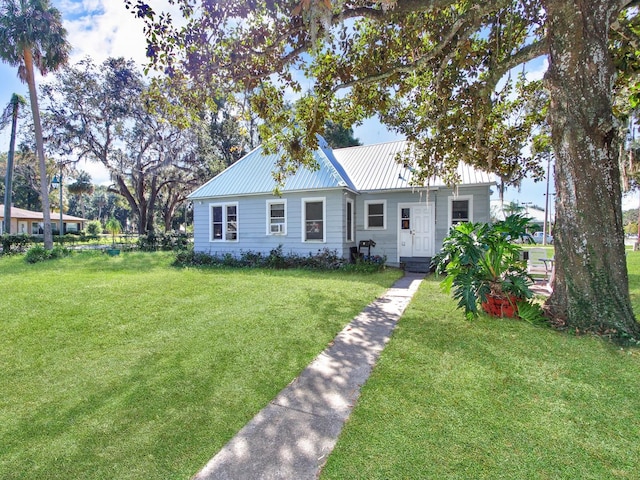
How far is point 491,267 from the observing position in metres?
4.95

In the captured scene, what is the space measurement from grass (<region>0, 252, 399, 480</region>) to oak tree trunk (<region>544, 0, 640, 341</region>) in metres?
3.38

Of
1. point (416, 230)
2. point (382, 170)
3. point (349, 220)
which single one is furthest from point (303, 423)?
point (382, 170)

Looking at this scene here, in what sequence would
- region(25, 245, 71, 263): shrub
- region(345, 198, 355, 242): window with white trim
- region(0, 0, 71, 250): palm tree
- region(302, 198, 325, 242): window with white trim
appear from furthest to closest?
region(0, 0, 71, 250): palm tree
region(25, 245, 71, 263): shrub
region(345, 198, 355, 242): window with white trim
region(302, 198, 325, 242): window with white trim

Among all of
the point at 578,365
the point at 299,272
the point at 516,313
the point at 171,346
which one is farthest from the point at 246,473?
the point at 299,272

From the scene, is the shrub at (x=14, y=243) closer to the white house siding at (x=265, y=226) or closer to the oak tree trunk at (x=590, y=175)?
the white house siding at (x=265, y=226)

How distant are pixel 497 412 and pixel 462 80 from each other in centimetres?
719

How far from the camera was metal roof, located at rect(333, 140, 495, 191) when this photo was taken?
10750mm

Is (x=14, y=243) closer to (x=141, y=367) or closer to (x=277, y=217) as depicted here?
(x=277, y=217)

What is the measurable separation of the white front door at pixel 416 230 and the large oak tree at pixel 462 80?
6.79ft

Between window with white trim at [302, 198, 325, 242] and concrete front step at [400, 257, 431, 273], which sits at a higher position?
window with white trim at [302, 198, 325, 242]

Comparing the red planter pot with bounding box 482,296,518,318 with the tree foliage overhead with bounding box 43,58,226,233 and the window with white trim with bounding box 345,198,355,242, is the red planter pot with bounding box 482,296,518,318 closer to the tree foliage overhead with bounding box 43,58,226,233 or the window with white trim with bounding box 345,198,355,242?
the window with white trim with bounding box 345,198,355,242

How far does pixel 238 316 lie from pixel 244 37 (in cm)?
553

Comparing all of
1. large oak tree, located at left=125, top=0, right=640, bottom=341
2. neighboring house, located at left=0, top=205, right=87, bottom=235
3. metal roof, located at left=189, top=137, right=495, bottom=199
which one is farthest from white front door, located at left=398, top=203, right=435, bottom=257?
neighboring house, located at left=0, top=205, right=87, bottom=235

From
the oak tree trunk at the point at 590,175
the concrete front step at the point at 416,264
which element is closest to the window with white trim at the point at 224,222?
the concrete front step at the point at 416,264
